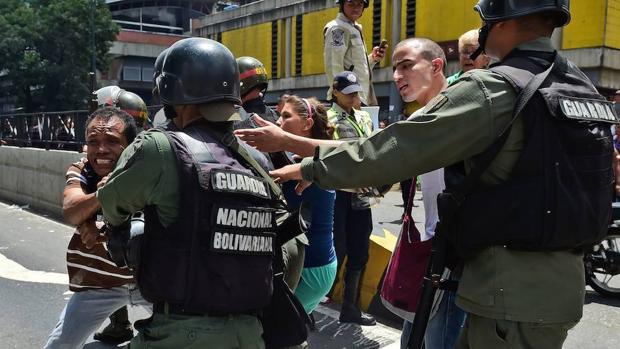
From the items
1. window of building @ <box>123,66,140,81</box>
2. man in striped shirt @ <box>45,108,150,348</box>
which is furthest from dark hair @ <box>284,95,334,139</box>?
window of building @ <box>123,66,140,81</box>

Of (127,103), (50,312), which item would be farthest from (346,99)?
(50,312)

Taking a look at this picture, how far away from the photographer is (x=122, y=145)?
335cm

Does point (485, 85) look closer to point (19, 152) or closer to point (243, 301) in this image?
point (243, 301)

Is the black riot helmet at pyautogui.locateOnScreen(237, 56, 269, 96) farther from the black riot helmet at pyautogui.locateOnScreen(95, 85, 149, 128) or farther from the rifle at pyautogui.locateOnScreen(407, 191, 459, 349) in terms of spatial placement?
the rifle at pyautogui.locateOnScreen(407, 191, 459, 349)

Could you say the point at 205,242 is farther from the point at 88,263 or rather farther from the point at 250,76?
the point at 250,76

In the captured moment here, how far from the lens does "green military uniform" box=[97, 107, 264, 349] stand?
1.94 metres

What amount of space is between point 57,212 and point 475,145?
8.95 meters

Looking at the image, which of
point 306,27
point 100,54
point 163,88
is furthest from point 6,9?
point 163,88

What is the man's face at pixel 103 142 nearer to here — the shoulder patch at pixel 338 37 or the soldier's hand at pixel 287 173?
the soldier's hand at pixel 287 173

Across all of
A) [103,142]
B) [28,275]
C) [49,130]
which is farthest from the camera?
[49,130]

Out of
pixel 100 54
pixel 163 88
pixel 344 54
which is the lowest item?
pixel 163 88

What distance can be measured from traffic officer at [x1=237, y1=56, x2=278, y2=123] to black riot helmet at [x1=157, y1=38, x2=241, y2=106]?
1.51m

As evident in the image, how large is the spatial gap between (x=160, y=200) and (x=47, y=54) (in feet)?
141

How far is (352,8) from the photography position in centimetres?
566
